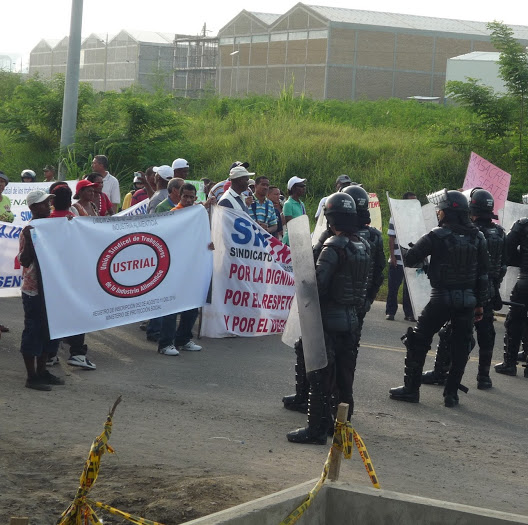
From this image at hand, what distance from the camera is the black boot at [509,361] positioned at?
34.8ft

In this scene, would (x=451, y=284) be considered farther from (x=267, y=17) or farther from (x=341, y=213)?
(x=267, y=17)

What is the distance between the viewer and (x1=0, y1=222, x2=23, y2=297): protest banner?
1106 centimetres

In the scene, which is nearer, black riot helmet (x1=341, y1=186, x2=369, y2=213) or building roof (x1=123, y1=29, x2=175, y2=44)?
black riot helmet (x1=341, y1=186, x2=369, y2=213)

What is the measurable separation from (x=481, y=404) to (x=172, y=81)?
44.9m

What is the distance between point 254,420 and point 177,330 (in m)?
3.14

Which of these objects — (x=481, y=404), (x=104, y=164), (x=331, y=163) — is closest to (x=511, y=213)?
(x=481, y=404)

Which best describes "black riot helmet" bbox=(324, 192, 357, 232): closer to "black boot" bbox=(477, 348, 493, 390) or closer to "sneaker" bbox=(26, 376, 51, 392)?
"sneaker" bbox=(26, 376, 51, 392)

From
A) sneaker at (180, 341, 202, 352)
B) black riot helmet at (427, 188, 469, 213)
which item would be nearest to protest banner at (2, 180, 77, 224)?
sneaker at (180, 341, 202, 352)

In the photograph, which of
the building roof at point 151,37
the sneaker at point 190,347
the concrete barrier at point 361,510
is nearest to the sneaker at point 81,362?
the sneaker at point 190,347

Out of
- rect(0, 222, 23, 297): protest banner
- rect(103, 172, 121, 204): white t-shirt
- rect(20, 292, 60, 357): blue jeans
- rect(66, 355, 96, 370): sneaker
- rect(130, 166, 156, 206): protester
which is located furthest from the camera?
rect(103, 172, 121, 204): white t-shirt

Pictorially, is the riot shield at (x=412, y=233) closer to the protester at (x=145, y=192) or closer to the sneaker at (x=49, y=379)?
the sneaker at (x=49, y=379)

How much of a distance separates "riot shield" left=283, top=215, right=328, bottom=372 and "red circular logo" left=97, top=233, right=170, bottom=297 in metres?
3.08

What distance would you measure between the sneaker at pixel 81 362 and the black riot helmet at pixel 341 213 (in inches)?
132

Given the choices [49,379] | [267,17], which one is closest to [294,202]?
[49,379]
